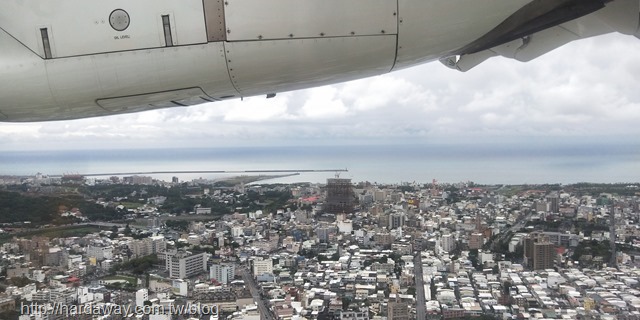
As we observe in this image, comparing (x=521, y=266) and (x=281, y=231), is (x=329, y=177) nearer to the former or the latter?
(x=281, y=231)

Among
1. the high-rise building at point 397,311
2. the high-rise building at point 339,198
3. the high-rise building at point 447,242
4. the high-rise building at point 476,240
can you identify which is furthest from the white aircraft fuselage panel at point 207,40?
the high-rise building at point 339,198

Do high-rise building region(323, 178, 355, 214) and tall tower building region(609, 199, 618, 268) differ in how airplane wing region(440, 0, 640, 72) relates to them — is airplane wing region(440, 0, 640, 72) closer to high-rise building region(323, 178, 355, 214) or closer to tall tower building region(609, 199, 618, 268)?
tall tower building region(609, 199, 618, 268)

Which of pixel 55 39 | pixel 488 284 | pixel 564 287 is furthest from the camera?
pixel 488 284

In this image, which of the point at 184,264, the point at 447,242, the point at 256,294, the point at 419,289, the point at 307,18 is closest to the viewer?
the point at 307,18

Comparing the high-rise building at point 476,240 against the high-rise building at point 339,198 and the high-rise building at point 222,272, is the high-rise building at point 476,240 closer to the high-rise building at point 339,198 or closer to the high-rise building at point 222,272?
the high-rise building at point 339,198

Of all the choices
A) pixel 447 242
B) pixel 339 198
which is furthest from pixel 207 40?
pixel 339 198

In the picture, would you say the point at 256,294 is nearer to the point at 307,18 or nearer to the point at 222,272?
the point at 222,272

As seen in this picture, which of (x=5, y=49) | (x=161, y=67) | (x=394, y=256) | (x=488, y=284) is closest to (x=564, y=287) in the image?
(x=488, y=284)
